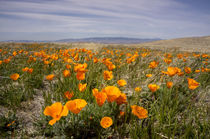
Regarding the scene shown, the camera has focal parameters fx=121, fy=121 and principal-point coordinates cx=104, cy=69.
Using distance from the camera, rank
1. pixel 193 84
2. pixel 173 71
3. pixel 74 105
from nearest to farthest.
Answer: pixel 74 105
pixel 193 84
pixel 173 71

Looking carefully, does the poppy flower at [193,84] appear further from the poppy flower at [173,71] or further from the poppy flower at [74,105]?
the poppy flower at [74,105]

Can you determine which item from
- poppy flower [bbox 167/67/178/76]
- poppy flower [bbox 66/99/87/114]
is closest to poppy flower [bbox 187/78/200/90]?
poppy flower [bbox 167/67/178/76]

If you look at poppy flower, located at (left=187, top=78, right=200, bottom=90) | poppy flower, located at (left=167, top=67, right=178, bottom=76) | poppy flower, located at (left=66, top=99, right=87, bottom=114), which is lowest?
poppy flower, located at (left=66, top=99, right=87, bottom=114)

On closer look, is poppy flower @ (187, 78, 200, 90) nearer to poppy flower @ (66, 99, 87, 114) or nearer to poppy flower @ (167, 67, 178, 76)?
poppy flower @ (167, 67, 178, 76)

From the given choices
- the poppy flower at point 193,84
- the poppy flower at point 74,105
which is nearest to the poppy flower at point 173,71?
the poppy flower at point 193,84

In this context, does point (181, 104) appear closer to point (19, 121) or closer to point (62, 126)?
point (62, 126)

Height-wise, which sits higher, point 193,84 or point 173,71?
point 173,71

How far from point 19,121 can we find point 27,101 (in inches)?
25.2

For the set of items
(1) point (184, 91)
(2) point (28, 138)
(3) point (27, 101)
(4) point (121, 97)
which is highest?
(4) point (121, 97)

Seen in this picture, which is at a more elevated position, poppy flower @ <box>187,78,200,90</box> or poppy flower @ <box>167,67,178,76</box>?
poppy flower @ <box>167,67,178,76</box>

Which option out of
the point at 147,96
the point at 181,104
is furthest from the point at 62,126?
the point at 181,104

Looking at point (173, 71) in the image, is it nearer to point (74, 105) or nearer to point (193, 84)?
point (193, 84)

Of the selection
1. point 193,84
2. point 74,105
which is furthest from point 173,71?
point 74,105

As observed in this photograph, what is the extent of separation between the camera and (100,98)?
134cm
